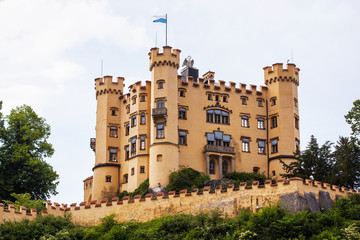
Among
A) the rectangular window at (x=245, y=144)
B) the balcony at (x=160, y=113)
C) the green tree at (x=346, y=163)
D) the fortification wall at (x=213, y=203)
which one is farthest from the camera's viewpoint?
the rectangular window at (x=245, y=144)

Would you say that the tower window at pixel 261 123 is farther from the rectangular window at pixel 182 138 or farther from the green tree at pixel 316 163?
the green tree at pixel 316 163

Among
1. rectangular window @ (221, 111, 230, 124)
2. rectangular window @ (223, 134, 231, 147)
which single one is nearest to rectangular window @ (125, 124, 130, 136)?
rectangular window @ (221, 111, 230, 124)

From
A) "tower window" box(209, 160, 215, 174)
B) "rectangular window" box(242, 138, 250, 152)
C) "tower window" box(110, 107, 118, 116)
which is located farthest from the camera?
"tower window" box(110, 107, 118, 116)

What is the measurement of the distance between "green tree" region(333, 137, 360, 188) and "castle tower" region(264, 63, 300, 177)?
11.5m

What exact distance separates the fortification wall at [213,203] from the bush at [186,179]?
40.7 feet

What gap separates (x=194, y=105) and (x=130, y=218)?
21.8 meters

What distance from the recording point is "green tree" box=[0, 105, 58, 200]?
69875 millimetres

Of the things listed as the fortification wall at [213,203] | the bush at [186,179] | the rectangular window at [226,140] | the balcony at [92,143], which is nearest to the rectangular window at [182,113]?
the rectangular window at [226,140]

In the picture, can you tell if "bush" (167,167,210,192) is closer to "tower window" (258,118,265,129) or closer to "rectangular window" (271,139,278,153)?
"rectangular window" (271,139,278,153)

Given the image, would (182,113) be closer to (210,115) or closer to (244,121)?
(210,115)

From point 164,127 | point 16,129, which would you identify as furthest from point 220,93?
point 16,129

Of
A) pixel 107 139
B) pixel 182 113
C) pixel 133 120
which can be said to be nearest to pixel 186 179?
pixel 182 113

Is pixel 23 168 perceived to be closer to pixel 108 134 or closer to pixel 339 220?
pixel 108 134

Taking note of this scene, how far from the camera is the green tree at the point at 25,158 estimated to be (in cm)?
6988
